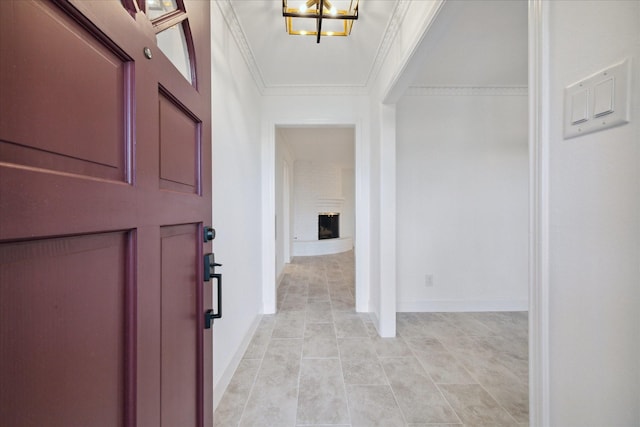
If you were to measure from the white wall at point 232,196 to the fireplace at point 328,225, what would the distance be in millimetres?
4814

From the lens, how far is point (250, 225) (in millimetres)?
2533

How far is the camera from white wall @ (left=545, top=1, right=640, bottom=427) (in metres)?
0.49

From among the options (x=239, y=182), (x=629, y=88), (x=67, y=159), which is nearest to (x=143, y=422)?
(x=67, y=159)

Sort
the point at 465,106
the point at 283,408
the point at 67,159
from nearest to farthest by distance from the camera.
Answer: the point at 67,159 → the point at 283,408 → the point at 465,106

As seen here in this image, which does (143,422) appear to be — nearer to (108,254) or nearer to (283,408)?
(108,254)

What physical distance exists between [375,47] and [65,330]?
266 cm

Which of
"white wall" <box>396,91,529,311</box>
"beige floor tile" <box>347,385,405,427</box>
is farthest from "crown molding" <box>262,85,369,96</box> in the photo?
"beige floor tile" <box>347,385,405,427</box>

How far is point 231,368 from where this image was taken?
1.85m

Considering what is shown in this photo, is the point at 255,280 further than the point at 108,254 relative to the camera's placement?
Yes

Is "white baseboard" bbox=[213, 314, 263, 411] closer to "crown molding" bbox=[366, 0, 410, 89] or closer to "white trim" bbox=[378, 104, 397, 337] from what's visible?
"white trim" bbox=[378, 104, 397, 337]

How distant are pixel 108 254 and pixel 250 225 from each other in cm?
202

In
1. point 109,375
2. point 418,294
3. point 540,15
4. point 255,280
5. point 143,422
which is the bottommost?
point 418,294

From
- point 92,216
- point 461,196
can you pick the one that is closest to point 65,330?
point 92,216

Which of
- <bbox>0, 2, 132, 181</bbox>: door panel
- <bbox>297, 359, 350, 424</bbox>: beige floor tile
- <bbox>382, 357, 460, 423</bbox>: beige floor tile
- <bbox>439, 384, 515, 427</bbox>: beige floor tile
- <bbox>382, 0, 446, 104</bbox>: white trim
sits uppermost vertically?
<bbox>382, 0, 446, 104</bbox>: white trim
